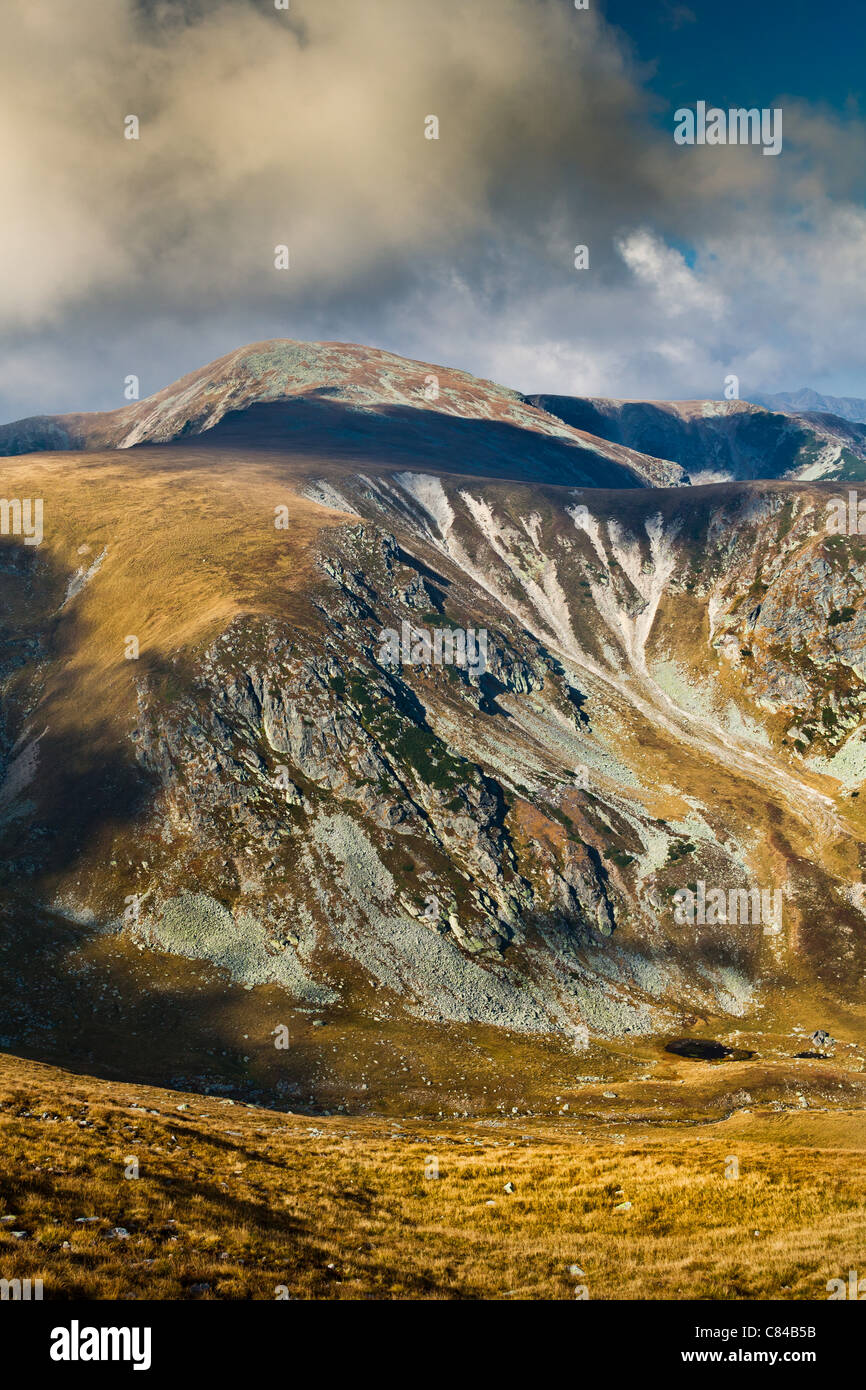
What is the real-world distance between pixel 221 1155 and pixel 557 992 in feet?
243

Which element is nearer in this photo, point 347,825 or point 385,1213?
point 385,1213

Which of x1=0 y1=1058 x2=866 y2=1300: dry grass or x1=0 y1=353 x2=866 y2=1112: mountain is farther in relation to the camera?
x1=0 y1=353 x2=866 y2=1112: mountain

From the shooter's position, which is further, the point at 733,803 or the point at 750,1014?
the point at 733,803

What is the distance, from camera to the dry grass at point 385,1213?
17781 millimetres

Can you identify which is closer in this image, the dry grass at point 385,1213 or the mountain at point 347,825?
the dry grass at point 385,1213

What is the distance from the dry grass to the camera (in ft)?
58.3

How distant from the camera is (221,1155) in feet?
102

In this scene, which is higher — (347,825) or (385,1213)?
(347,825)

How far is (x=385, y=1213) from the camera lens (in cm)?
2695
